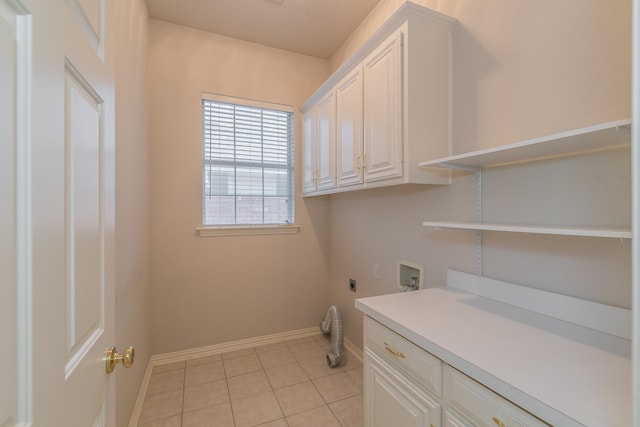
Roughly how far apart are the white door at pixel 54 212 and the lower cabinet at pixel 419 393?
3.28ft

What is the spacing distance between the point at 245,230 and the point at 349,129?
1405mm

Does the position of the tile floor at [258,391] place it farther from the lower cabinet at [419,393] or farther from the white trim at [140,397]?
the lower cabinet at [419,393]

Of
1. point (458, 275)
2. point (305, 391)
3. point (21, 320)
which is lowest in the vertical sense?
point (305, 391)

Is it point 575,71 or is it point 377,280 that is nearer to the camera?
point 575,71

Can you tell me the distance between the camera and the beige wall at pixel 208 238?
248cm

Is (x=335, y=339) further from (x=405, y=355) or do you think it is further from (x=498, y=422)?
(x=498, y=422)

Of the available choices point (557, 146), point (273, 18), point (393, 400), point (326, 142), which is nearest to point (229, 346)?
point (393, 400)

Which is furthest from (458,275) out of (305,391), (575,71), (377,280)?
(305,391)

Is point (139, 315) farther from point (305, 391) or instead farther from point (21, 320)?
point (21, 320)

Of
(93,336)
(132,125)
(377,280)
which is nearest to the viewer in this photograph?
(93,336)

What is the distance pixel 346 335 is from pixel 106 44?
2685 millimetres

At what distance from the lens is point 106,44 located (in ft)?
2.67

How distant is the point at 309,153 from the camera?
8.99 ft

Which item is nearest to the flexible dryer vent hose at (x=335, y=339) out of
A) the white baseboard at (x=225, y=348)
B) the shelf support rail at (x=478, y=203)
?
the white baseboard at (x=225, y=348)
